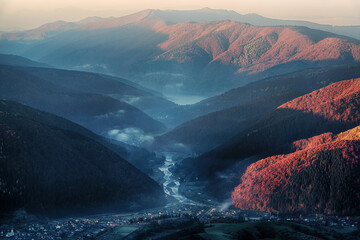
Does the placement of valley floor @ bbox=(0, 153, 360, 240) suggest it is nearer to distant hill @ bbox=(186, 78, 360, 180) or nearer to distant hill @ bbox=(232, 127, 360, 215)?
distant hill @ bbox=(232, 127, 360, 215)

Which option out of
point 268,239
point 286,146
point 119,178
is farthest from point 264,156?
point 268,239

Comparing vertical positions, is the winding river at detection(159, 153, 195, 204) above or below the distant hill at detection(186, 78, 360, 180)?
below

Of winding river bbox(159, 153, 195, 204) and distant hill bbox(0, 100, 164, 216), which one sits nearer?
distant hill bbox(0, 100, 164, 216)

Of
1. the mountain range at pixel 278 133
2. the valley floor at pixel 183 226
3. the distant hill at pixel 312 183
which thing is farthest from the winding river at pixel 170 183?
the distant hill at pixel 312 183

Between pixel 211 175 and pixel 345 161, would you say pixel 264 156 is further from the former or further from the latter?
pixel 345 161

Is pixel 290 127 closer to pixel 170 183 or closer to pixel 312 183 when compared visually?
pixel 170 183

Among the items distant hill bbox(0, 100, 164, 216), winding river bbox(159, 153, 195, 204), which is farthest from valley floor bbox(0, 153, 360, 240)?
winding river bbox(159, 153, 195, 204)
